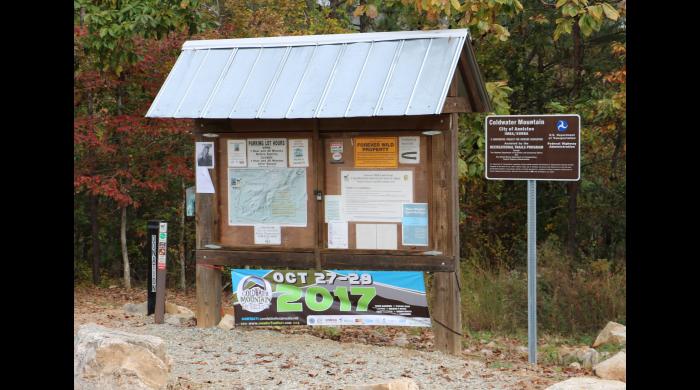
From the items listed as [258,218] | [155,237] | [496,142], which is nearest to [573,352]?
[496,142]

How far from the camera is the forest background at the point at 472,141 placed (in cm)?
1171

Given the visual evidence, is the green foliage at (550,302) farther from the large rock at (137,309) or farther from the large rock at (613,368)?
the large rock at (137,309)

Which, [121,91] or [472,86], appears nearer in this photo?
[472,86]

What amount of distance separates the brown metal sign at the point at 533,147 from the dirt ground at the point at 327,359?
1.90 m

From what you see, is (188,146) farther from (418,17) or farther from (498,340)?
(498,340)

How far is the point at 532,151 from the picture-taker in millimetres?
8469

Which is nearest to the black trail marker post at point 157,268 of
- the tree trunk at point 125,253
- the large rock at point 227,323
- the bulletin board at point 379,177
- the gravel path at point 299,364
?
the gravel path at point 299,364

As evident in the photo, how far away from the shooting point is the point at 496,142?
8547 millimetres

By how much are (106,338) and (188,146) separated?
738cm

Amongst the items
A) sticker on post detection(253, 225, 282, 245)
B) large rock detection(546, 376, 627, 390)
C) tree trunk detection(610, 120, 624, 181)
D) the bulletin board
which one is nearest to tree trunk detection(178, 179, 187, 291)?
sticker on post detection(253, 225, 282, 245)

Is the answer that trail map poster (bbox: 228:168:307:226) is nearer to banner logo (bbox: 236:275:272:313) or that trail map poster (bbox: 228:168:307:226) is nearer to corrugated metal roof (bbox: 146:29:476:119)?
banner logo (bbox: 236:275:272:313)

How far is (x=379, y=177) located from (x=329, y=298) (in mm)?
1404

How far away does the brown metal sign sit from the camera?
8375 mm

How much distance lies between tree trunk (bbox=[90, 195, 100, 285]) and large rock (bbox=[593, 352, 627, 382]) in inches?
364
